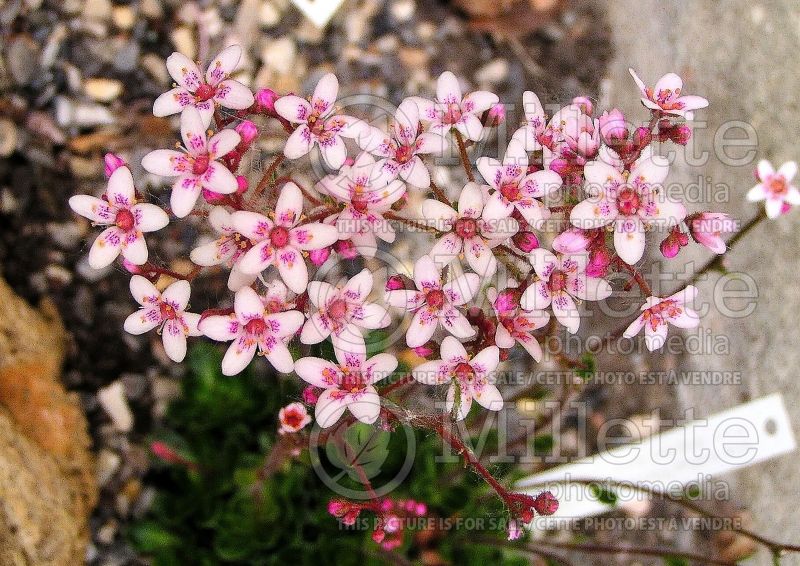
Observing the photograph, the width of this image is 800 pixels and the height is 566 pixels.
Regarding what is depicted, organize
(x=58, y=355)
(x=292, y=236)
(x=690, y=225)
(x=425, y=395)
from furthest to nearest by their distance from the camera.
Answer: (x=58, y=355) → (x=425, y=395) → (x=690, y=225) → (x=292, y=236)

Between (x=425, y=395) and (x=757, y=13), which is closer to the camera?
(x=425, y=395)

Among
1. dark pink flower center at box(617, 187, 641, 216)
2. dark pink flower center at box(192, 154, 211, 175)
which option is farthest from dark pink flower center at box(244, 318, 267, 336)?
dark pink flower center at box(617, 187, 641, 216)

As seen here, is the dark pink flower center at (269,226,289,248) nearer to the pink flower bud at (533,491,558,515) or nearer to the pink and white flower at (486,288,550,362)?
the pink and white flower at (486,288,550,362)

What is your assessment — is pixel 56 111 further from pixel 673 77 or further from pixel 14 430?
pixel 673 77

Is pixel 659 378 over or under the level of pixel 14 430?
over

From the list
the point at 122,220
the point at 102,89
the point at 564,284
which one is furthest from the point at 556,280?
the point at 102,89

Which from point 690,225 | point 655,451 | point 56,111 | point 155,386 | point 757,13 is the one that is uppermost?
point 757,13

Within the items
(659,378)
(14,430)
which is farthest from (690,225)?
(14,430)
